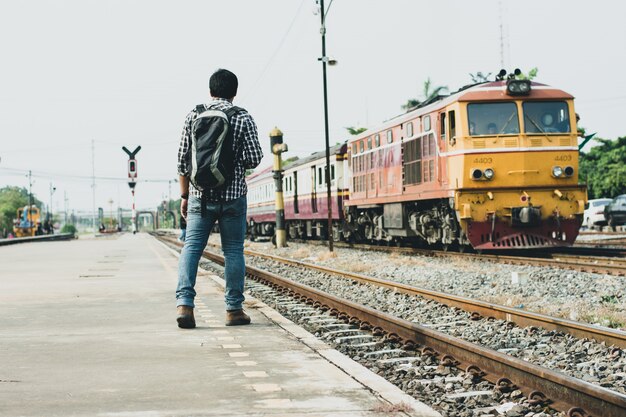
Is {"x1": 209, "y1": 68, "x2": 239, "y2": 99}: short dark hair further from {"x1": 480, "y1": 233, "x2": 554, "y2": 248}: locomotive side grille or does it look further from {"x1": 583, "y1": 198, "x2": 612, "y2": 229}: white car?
{"x1": 583, "y1": 198, "x2": 612, "y2": 229}: white car

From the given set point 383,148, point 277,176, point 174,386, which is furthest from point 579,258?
point 277,176

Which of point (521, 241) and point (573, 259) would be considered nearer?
point (573, 259)

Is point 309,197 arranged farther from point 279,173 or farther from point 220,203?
point 220,203

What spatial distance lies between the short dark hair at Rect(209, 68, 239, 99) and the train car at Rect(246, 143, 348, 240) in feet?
74.1

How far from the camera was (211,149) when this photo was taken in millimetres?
7828

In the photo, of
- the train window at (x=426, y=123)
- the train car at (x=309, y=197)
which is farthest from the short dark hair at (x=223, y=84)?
the train car at (x=309, y=197)

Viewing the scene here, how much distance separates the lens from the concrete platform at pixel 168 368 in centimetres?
483

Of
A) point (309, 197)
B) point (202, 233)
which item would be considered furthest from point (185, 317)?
point (309, 197)

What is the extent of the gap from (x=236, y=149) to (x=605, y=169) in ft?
185

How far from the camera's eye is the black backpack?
7.83 meters

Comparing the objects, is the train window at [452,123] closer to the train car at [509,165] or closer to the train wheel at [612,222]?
the train car at [509,165]

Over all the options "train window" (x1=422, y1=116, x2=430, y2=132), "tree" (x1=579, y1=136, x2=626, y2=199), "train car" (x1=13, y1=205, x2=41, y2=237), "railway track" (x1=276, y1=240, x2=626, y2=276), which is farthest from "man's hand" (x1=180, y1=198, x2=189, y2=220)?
"train car" (x1=13, y1=205, x2=41, y2=237)

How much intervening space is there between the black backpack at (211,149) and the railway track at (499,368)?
1.97 meters

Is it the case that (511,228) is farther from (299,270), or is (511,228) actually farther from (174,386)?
(174,386)
